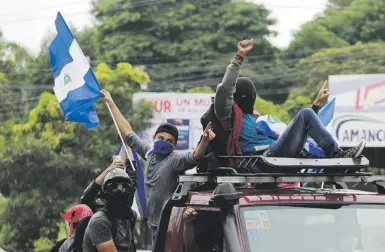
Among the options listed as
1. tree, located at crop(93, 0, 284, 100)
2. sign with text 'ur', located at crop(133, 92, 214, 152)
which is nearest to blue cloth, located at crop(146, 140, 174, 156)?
sign with text 'ur', located at crop(133, 92, 214, 152)

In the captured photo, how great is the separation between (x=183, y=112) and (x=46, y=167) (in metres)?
6.96

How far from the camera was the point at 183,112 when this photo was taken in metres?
29.9

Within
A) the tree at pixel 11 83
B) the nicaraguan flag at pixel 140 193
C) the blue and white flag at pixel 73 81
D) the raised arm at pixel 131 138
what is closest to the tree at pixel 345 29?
the tree at pixel 11 83

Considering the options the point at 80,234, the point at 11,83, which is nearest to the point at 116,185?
the point at 80,234

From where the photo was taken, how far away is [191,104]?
29922 millimetres

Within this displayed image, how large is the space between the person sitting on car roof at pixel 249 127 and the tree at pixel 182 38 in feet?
129

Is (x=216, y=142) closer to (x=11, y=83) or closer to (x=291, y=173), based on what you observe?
(x=291, y=173)

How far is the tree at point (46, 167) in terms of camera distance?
23.7 meters

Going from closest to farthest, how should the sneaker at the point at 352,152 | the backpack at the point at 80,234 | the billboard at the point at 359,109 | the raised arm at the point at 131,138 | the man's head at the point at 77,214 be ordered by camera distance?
the sneaker at the point at 352,152
the backpack at the point at 80,234
the man's head at the point at 77,214
the raised arm at the point at 131,138
the billboard at the point at 359,109

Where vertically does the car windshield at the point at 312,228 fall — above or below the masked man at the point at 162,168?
below

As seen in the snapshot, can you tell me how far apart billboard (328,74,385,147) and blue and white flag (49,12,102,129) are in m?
17.2

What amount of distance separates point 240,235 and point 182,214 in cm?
63

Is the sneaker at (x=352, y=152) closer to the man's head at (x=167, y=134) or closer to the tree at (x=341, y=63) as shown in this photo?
the man's head at (x=167, y=134)

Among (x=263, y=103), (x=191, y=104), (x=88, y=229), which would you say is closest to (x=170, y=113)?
(x=191, y=104)
